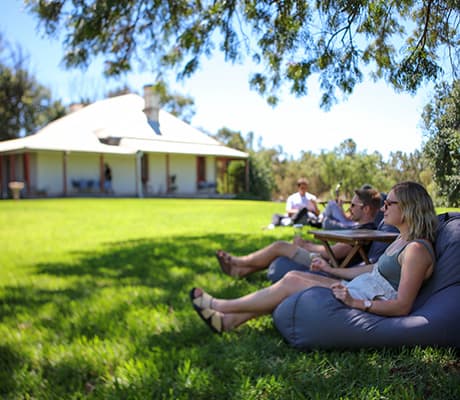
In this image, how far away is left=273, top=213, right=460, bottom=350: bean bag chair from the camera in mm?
2426

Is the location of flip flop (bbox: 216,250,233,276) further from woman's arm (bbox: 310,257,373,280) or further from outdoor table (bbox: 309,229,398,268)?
woman's arm (bbox: 310,257,373,280)

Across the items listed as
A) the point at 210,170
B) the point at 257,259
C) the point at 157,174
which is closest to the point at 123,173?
the point at 157,174

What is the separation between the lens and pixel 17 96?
243 inches

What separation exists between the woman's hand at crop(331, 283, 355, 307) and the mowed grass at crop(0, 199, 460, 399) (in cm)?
29

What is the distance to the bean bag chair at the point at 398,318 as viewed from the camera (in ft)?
7.96

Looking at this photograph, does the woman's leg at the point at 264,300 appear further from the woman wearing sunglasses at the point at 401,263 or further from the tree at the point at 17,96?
the tree at the point at 17,96

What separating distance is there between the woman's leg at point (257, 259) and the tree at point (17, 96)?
11.8 ft

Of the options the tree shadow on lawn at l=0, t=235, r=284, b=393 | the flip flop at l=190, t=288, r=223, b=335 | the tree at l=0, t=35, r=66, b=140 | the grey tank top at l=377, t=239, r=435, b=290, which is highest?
the tree at l=0, t=35, r=66, b=140

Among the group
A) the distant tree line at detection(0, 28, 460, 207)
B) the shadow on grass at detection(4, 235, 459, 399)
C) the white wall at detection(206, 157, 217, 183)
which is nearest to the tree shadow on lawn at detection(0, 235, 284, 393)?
the shadow on grass at detection(4, 235, 459, 399)

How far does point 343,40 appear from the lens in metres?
3.09

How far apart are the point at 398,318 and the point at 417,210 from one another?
2.01 ft

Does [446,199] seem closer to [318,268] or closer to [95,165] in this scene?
[318,268]

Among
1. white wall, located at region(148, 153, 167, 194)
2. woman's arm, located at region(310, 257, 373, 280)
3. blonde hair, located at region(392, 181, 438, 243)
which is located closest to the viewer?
blonde hair, located at region(392, 181, 438, 243)

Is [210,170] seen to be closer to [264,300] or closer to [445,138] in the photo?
[264,300]
